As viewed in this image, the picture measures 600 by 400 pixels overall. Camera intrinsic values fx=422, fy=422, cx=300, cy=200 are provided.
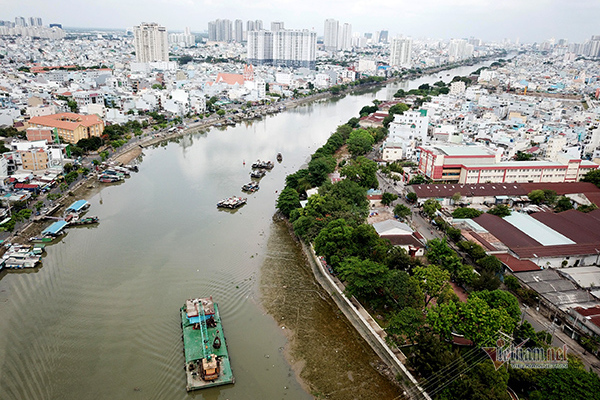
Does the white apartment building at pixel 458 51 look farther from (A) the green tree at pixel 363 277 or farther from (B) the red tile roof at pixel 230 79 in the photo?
(A) the green tree at pixel 363 277

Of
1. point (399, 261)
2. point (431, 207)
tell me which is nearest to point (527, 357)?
point (399, 261)

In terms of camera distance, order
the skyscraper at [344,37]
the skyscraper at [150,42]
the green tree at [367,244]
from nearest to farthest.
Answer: the green tree at [367,244]
the skyscraper at [150,42]
the skyscraper at [344,37]

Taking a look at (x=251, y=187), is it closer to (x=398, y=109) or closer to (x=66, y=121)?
(x=66, y=121)

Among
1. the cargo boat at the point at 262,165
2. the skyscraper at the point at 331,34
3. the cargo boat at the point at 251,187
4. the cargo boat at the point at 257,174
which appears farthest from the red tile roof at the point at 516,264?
the skyscraper at the point at 331,34

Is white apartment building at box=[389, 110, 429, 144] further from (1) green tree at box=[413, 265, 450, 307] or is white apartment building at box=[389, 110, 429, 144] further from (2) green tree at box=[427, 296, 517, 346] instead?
(2) green tree at box=[427, 296, 517, 346]

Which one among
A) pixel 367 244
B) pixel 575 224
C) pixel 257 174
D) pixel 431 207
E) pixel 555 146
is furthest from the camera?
pixel 555 146

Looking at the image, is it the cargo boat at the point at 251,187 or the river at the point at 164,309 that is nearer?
the river at the point at 164,309

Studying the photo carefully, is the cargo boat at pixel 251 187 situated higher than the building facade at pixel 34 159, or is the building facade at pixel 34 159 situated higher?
the building facade at pixel 34 159
